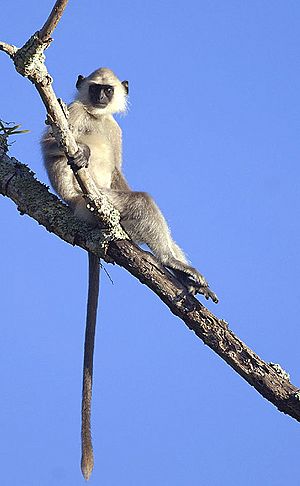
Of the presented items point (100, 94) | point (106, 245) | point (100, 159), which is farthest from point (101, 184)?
point (106, 245)

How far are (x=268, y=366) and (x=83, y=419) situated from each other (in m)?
1.25

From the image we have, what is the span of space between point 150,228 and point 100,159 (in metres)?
0.92

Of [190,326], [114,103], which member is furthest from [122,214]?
[114,103]

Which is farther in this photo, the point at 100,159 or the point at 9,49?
the point at 100,159

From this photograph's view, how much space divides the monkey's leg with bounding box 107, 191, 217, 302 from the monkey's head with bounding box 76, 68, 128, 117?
0.99 meters

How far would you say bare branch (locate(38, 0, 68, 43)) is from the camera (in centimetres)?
344

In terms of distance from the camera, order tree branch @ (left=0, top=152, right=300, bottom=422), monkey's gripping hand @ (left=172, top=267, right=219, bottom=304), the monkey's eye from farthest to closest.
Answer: the monkey's eye → monkey's gripping hand @ (left=172, top=267, right=219, bottom=304) → tree branch @ (left=0, top=152, right=300, bottom=422)

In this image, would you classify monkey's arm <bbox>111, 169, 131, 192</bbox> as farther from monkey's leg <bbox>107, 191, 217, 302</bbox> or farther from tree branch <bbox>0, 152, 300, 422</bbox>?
tree branch <bbox>0, 152, 300, 422</bbox>

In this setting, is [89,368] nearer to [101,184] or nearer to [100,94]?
[101,184]

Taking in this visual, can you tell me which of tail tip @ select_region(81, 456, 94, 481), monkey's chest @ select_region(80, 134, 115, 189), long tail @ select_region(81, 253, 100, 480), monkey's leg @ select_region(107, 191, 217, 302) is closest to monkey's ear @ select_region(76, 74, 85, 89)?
monkey's chest @ select_region(80, 134, 115, 189)

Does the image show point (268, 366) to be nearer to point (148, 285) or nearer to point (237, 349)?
point (237, 349)

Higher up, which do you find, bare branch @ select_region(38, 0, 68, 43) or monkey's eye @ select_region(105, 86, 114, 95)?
monkey's eye @ select_region(105, 86, 114, 95)

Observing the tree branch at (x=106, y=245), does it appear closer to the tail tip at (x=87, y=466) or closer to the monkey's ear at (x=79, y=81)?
the tail tip at (x=87, y=466)

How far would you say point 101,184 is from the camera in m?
5.89
